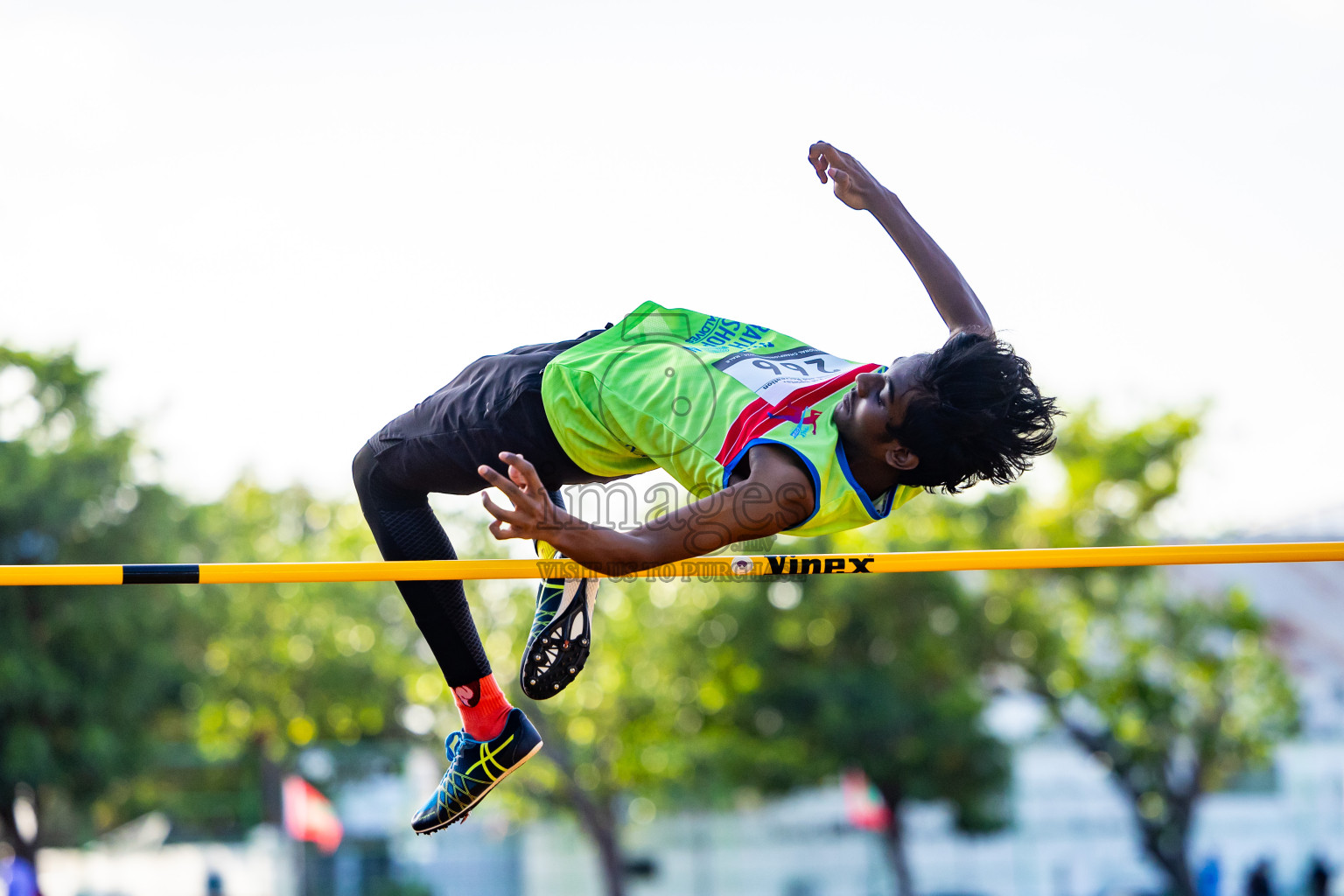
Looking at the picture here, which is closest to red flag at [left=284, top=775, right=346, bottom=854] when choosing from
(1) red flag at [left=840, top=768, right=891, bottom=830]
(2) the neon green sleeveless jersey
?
(1) red flag at [left=840, top=768, right=891, bottom=830]

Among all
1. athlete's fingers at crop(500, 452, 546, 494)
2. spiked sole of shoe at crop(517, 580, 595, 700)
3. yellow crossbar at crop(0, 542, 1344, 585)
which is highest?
athlete's fingers at crop(500, 452, 546, 494)

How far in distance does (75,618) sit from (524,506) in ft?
49.1

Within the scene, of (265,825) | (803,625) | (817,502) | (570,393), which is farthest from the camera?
(265,825)

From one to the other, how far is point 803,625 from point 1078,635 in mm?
4956

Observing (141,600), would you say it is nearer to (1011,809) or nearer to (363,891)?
(363,891)

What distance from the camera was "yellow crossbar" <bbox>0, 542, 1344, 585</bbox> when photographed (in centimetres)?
298

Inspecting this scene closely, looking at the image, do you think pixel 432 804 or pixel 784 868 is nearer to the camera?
pixel 432 804

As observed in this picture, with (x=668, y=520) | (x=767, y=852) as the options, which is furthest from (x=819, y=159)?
(x=767, y=852)

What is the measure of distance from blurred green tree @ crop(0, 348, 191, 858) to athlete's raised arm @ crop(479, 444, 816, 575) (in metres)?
14.6

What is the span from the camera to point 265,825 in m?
22.2

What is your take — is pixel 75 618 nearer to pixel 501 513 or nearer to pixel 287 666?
pixel 287 666

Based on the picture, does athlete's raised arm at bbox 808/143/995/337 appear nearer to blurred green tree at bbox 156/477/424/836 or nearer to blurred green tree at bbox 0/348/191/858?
blurred green tree at bbox 0/348/191/858

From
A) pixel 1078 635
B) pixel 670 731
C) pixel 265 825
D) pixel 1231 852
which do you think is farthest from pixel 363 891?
pixel 1231 852

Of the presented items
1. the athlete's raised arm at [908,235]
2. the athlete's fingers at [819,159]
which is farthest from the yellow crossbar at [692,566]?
the athlete's fingers at [819,159]
